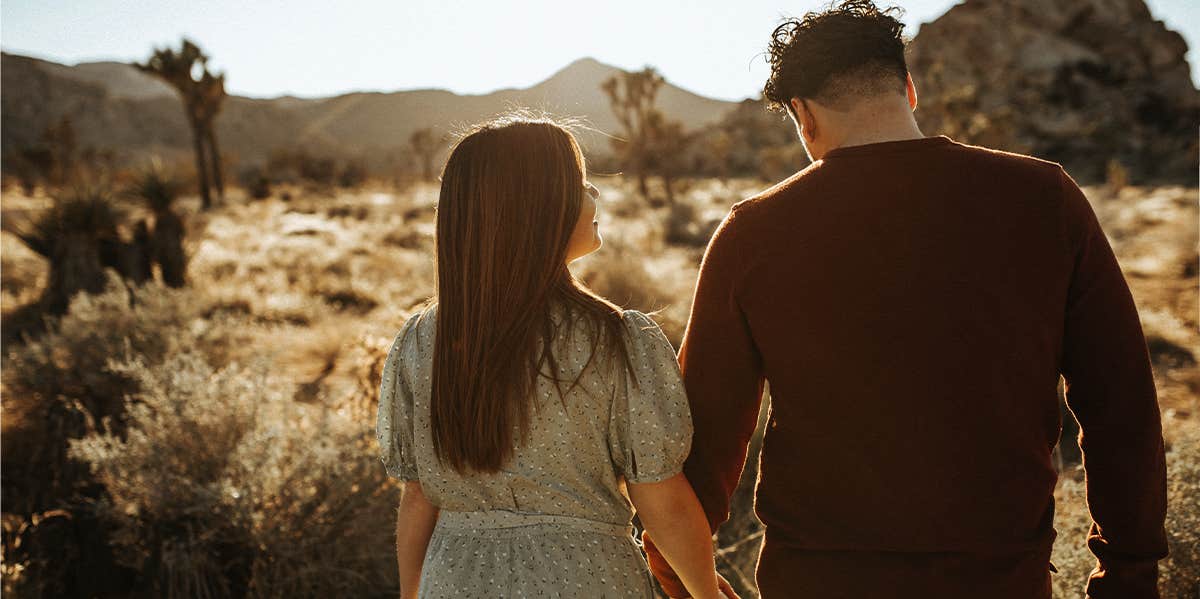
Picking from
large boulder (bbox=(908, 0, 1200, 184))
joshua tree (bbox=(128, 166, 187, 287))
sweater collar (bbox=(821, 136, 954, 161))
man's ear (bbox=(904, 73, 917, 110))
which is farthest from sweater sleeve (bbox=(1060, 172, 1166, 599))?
large boulder (bbox=(908, 0, 1200, 184))

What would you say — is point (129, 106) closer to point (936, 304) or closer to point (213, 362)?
point (213, 362)

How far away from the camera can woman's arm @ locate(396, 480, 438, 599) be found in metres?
1.92

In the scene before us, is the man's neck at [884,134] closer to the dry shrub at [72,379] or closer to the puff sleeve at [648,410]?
the puff sleeve at [648,410]

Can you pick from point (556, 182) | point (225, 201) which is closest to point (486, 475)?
point (556, 182)

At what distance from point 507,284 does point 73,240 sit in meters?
11.2

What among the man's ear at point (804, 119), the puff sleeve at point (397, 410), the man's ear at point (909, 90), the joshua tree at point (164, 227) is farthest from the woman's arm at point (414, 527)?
the joshua tree at point (164, 227)

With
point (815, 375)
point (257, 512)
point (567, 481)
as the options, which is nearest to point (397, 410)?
point (567, 481)

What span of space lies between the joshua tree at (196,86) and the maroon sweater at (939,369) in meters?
27.8

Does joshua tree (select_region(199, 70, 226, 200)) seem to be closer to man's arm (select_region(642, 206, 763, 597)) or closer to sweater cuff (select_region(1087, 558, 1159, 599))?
man's arm (select_region(642, 206, 763, 597))

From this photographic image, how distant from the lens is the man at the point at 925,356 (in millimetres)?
1490

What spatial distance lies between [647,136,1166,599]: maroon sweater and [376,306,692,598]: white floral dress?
10.1 inches

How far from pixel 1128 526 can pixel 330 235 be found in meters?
19.3

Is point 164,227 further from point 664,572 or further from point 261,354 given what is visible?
point 664,572

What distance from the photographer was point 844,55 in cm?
169
